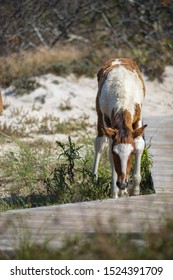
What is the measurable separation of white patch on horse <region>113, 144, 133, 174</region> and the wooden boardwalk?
1.38ft

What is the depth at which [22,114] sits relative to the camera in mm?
14344

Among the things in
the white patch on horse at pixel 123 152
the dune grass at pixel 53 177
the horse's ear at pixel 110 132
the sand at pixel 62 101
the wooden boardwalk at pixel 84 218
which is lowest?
the sand at pixel 62 101

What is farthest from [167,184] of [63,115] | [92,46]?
[92,46]

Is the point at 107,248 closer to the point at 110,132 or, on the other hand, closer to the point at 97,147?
the point at 110,132

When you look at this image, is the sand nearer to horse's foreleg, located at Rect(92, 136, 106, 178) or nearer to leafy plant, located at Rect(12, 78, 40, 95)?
leafy plant, located at Rect(12, 78, 40, 95)

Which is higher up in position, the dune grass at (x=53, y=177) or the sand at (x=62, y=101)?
the dune grass at (x=53, y=177)

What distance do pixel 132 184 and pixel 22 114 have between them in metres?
7.26

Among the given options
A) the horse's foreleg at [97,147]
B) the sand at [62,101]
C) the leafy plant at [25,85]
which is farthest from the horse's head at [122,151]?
the leafy plant at [25,85]

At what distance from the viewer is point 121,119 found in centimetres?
699

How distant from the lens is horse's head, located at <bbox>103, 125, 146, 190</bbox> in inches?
261

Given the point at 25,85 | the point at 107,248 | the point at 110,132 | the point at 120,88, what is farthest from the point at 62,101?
the point at 107,248

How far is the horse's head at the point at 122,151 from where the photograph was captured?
6.62 m

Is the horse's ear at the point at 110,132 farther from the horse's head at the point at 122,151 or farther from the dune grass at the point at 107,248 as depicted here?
the dune grass at the point at 107,248
